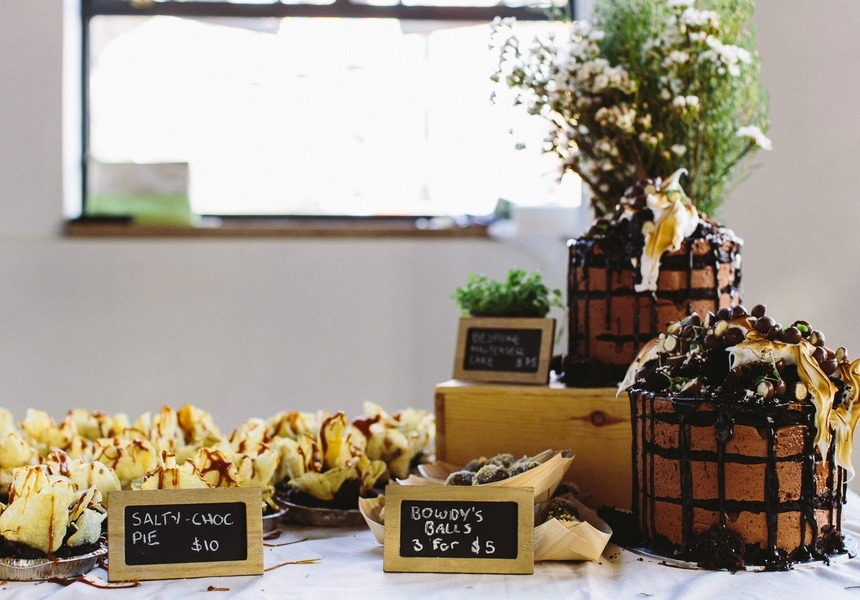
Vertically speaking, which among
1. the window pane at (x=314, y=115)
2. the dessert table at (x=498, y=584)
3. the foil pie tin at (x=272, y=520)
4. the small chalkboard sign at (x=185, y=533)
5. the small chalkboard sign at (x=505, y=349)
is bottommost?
the dessert table at (x=498, y=584)

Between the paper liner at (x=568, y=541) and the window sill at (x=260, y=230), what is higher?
the window sill at (x=260, y=230)

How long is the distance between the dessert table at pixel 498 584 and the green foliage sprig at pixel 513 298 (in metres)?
0.51

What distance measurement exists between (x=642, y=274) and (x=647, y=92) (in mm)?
379

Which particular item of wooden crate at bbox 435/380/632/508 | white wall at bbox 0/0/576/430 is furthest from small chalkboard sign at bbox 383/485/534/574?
white wall at bbox 0/0/576/430

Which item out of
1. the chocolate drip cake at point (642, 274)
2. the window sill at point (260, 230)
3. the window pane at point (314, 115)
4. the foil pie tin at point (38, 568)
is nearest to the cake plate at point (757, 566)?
the chocolate drip cake at point (642, 274)

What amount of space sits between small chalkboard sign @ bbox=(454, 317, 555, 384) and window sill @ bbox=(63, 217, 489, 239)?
1337 millimetres

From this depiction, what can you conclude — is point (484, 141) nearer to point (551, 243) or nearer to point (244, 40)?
point (551, 243)

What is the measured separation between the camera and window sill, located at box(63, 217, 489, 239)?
272cm

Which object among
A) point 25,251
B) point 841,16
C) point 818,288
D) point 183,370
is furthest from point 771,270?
point 25,251

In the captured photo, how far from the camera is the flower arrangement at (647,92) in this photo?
1387 millimetres

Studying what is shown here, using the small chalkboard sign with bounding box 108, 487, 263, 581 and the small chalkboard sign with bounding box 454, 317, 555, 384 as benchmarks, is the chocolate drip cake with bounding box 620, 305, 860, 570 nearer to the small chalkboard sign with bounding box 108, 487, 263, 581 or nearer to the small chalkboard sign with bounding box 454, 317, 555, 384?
the small chalkboard sign with bounding box 454, 317, 555, 384

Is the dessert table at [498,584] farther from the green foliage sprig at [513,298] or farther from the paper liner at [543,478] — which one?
the green foliage sprig at [513,298]

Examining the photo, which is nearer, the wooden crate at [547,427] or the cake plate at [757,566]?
the cake plate at [757,566]

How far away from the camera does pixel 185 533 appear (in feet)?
3.11
